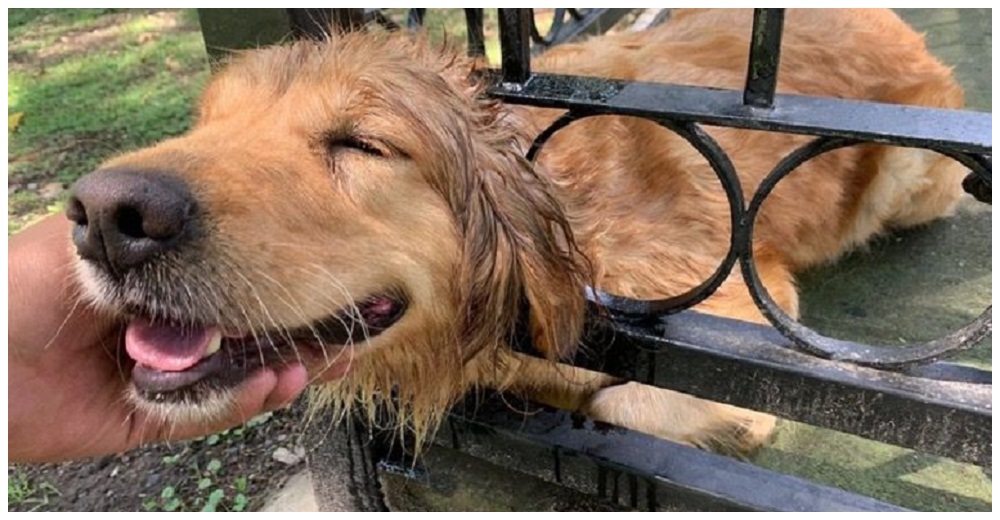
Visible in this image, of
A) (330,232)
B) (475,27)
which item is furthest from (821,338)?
(475,27)

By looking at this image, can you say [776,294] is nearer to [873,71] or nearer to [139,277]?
[873,71]

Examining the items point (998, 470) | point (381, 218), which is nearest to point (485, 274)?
point (381, 218)

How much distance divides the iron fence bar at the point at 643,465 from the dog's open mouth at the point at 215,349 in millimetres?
750

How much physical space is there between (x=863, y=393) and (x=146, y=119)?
4892mm

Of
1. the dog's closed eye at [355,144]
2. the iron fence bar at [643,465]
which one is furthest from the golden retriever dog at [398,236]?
the iron fence bar at [643,465]

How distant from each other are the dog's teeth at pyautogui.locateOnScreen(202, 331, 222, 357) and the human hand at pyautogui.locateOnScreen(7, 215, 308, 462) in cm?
10

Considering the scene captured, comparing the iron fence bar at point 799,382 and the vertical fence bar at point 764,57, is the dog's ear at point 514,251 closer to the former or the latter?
the iron fence bar at point 799,382

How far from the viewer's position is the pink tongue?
2.08 metres

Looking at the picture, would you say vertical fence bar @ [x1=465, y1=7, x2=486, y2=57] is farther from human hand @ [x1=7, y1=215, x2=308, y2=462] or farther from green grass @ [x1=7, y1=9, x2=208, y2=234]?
human hand @ [x1=7, y1=215, x2=308, y2=462]

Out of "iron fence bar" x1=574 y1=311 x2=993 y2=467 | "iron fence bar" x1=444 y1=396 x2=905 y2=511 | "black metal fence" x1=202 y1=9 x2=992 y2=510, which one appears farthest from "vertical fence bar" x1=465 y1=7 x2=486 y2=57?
"iron fence bar" x1=574 y1=311 x2=993 y2=467

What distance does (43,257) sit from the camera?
2.28 meters

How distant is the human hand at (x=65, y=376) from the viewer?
87.9 inches

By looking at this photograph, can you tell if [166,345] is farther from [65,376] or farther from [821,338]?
[821,338]

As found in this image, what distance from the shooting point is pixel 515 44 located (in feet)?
7.10
